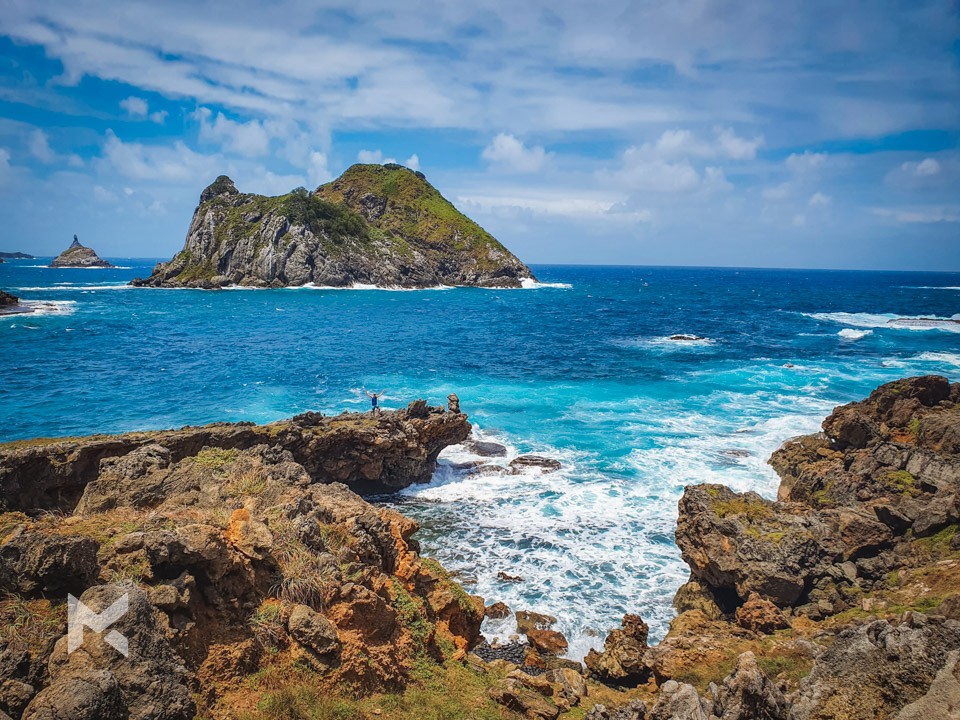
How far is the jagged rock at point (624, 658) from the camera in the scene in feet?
42.4

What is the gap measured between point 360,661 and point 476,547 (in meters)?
12.6

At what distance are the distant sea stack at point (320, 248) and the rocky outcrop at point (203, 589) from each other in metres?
135

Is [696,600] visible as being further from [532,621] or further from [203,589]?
[203,589]

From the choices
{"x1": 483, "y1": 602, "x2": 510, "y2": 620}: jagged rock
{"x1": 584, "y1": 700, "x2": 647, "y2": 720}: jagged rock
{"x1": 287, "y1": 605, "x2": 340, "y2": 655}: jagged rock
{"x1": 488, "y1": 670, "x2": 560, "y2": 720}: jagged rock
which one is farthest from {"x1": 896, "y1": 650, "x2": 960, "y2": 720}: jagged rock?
{"x1": 483, "y1": 602, "x2": 510, "y2": 620}: jagged rock

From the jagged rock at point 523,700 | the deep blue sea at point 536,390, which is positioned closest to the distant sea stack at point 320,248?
the deep blue sea at point 536,390

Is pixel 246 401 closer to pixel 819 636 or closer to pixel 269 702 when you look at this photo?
pixel 269 702

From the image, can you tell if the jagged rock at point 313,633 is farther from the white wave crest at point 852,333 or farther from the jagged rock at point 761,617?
the white wave crest at point 852,333

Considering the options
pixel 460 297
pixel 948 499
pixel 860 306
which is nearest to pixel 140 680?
pixel 948 499

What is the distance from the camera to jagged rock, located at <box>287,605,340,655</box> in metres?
9.15

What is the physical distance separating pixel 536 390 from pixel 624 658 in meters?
33.2

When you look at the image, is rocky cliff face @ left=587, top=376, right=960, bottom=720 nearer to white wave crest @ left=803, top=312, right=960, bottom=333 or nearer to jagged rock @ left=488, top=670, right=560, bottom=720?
jagged rock @ left=488, top=670, right=560, bottom=720

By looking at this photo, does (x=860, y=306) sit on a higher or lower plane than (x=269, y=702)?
higher

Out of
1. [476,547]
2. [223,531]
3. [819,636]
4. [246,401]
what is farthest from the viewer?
[246,401]

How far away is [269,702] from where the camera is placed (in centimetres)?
798
